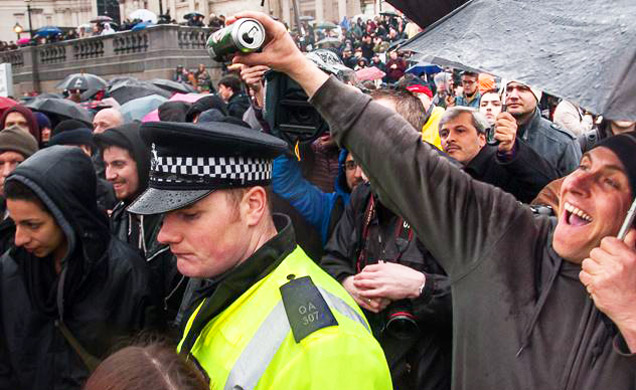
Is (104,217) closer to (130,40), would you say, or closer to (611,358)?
(611,358)

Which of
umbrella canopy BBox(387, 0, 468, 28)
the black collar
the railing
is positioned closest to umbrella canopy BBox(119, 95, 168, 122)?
umbrella canopy BBox(387, 0, 468, 28)

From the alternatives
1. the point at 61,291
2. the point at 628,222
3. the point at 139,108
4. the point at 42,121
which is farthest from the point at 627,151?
the point at 139,108

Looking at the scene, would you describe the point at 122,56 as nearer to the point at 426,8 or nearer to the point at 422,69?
the point at 422,69

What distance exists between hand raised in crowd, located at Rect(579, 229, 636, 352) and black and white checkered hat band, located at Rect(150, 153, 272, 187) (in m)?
0.99

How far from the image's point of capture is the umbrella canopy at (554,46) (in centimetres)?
154

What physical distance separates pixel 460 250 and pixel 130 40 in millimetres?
31199

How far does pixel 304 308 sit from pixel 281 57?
2.28 ft

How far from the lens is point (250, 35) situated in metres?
1.91

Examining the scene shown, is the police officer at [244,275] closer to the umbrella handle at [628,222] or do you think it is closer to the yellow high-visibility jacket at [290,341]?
the yellow high-visibility jacket at [290,341]

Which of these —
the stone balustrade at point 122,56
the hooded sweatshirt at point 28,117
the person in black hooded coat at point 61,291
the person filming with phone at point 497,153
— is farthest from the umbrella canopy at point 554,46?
the stone balustrade at point 122,56

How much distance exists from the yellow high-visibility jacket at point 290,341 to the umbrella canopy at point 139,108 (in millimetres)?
8644

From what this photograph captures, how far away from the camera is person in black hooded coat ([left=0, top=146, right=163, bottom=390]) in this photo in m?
3.21

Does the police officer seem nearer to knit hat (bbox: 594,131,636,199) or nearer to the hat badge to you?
the hat badge

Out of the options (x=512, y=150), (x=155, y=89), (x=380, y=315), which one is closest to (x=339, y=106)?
(x=380, y=315)
